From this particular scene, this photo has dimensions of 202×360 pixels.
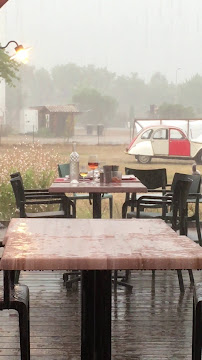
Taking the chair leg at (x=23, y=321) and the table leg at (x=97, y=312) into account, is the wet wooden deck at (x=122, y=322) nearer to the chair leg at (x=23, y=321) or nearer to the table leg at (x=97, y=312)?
the chair leg at (x=23, y=321)

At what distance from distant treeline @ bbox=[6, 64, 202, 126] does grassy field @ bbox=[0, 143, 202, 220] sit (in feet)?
1.66

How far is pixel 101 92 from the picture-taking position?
10.3m

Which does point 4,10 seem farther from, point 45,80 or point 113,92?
point 113,92

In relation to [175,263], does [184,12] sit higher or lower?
higher

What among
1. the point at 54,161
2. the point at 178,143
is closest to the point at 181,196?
the point at 178,143

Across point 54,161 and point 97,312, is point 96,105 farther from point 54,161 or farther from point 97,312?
point 97,312

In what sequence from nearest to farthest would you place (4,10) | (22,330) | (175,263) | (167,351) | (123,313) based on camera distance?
(175,263), (22,330), (167,351), (123,313), (4,10)

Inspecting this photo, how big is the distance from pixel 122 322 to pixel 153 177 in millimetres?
2818

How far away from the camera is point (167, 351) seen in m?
4.09

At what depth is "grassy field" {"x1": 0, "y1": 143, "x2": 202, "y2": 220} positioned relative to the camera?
958 cm

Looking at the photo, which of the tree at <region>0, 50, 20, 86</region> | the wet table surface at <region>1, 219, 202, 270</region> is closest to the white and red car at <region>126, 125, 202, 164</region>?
the tree at <region>0, 50, 20, 86</region>

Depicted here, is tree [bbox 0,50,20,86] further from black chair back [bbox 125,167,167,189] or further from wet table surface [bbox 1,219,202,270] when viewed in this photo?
wet table surface [bbox 1,219,202,270]

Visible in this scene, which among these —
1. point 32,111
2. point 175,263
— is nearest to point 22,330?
point 175,263

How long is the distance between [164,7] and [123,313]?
6372 mm
